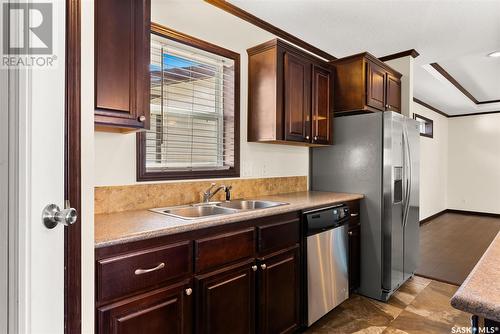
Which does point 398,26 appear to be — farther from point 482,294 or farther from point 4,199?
point 4,199

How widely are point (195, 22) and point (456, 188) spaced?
25.5 ft

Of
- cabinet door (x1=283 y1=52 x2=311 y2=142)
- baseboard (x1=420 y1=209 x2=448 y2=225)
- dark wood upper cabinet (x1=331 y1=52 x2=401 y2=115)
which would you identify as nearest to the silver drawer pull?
cabinet door (x1=283 y1=52 x2=311 y2=142)

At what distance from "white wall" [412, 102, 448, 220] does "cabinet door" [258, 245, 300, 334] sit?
4974 millimetres

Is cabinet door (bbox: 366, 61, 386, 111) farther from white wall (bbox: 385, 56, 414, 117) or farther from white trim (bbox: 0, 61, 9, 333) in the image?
white trim (bbox: 0, 61, 9, 333)

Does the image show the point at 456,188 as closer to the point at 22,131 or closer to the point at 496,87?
the point at 496,87

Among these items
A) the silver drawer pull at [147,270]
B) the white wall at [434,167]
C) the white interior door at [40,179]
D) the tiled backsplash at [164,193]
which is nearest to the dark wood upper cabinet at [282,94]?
the tiled backsplash at [164,193]

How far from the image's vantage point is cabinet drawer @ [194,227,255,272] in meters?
1.61

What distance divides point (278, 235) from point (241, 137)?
40.4 inches

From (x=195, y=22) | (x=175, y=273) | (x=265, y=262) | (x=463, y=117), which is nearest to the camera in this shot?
(x=175, y=273)

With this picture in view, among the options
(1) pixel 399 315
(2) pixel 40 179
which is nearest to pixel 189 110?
(2) pixel 40 179

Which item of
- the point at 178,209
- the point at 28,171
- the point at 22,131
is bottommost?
the point at 178,209

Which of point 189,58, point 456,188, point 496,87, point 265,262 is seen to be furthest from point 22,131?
point 456,188

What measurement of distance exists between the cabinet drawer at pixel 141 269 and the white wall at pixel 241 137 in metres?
0.70

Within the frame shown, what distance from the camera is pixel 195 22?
Result: 2.37 meters
